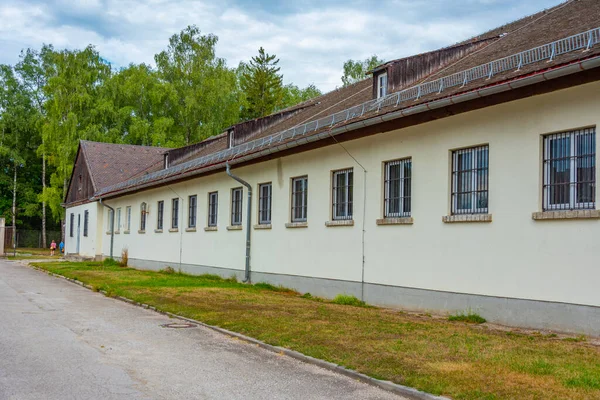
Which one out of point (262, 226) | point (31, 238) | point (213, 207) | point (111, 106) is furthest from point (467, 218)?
point (31, 238)

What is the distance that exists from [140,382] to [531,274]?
647cm

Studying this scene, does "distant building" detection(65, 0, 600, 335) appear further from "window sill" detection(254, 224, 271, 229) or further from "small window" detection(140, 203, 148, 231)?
"small window" detection(140, 203, 148, 231)

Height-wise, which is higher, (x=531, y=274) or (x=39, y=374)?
(x=531, y=274)

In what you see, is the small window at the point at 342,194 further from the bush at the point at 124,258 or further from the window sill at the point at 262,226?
the bush at the point at 124,258

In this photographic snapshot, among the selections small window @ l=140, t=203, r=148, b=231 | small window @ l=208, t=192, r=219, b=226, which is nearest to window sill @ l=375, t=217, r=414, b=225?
small window @ l=208, t=192, r=219, b=226

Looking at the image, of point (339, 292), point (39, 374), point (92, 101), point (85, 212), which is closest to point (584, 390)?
point (39, 374)

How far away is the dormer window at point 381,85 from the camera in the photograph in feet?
52.6

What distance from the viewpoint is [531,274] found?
10.5 meters

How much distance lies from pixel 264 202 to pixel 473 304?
9614 millimetres

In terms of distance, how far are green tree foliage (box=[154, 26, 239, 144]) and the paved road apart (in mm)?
40774

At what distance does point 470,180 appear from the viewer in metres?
12.1

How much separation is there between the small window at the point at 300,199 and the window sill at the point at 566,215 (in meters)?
8.02

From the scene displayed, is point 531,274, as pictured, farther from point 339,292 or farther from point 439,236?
point 339,292

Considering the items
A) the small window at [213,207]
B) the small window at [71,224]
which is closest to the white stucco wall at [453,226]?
the small window at [213,207]
